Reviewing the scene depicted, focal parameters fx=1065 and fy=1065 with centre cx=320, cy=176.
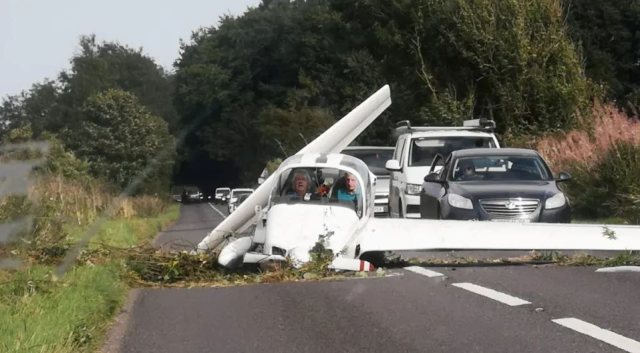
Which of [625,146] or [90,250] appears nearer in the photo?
[90,250]

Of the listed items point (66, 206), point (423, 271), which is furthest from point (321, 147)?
point (66, 206)

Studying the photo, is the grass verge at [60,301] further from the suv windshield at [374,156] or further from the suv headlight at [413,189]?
the suv windshield at [374,156]

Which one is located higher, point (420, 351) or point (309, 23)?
point (309, 23)

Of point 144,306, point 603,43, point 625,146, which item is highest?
point 603,43

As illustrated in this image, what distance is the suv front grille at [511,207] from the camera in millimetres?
15203

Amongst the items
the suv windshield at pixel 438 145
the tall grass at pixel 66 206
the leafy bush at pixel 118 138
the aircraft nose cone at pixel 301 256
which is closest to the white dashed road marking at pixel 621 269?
the aircraft nose cone at pixel 301 256

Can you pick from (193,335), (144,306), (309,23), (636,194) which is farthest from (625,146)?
(309,23)

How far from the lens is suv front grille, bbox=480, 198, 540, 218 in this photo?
49.9 feet

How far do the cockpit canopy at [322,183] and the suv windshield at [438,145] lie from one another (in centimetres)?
601

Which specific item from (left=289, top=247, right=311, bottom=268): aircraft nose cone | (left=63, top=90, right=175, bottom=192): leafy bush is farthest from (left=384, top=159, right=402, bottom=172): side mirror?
(left=63, top=90, right=175, bottom=192): leafy bush

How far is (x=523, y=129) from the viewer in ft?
98.3

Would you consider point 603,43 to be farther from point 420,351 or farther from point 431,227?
point 420,351

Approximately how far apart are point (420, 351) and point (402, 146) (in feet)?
43.3

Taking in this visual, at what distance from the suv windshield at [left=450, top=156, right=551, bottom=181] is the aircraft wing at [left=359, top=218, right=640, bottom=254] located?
3.68 metres
